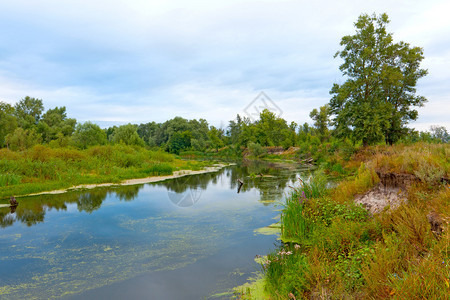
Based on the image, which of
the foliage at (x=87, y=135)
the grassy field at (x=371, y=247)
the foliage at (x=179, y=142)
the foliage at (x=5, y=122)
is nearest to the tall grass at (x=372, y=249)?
the grassy field at (x=371, y=247)

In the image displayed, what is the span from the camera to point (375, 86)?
25.9 meters

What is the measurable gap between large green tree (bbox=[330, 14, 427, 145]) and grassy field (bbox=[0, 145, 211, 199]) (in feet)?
67.6

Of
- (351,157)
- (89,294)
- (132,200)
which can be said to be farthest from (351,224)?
(351,157)

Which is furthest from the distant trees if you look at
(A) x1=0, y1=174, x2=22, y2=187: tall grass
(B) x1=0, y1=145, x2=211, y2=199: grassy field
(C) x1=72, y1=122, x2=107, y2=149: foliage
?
(A) x1=0, y1=174, x2=22, y2=187: tall grass

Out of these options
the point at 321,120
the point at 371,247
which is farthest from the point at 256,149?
the point at 371,247

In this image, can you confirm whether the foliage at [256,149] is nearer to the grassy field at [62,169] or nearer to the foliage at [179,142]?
the foliage at [179,142]

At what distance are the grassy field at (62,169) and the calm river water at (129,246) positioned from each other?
2.66m

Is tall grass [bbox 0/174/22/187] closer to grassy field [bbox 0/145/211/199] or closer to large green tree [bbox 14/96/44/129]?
grassy field [bbox 0/145/211/199]

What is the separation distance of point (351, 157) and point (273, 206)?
1703 cm

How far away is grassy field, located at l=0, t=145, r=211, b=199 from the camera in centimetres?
1630

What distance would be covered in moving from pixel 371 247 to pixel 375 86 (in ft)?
84.5

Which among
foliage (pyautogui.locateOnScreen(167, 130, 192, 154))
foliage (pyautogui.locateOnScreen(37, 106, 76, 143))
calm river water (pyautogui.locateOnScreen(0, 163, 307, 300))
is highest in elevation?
foliage (pyautogui.locateOnScreen(37, 106, 76, 143))

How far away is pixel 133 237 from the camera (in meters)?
9.34

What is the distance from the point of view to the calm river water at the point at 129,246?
6023 mm
